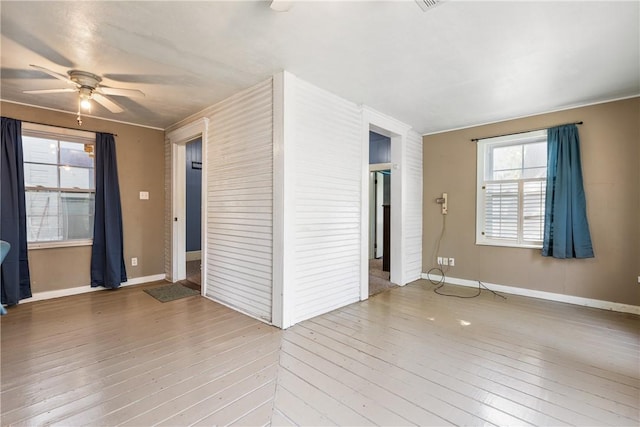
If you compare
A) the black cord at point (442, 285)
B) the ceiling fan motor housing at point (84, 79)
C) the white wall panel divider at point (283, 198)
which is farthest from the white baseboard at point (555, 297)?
the ceiling fan motor housing at point (84, 79)

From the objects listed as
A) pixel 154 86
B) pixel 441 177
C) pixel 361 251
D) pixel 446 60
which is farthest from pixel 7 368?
pixel 441 177

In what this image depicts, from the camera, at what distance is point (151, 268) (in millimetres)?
4680

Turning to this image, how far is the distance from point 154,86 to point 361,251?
10.0 ft

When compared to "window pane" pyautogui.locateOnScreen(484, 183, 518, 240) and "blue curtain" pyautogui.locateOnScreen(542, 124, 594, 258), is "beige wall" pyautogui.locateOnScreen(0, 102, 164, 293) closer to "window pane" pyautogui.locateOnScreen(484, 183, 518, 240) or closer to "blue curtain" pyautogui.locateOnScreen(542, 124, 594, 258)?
"window pane" pyautogui.locateOnScreen(484, 183, 518, 240)

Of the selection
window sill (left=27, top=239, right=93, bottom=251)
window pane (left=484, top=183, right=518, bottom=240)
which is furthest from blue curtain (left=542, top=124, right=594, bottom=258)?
window sill (left=27, top=239, right=93, bottom=251)

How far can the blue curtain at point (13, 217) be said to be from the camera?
335 cm

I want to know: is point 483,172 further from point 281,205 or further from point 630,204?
point 281,205

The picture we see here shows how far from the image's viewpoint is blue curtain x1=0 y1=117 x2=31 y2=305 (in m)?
3.35

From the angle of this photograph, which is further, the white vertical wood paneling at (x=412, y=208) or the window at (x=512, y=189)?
the white vertical wood paneling at (x=412, y=208)

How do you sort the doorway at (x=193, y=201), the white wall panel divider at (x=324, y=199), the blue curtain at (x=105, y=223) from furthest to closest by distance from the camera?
the doorway at (x=193, y=201), the blue curtain at (x=105, y=223), the white wall panel divider at (x=324, y=199)

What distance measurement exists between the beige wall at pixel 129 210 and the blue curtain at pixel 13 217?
0.15 metres

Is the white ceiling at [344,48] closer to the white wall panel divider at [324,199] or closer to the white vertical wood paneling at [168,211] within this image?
the white wall panel divider at [324,199]

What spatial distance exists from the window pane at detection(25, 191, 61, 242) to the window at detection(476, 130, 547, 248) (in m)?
6.09

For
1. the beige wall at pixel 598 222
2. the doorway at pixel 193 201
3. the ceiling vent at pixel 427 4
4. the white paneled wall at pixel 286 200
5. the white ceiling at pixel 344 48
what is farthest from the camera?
the doorway at pixel 193 201
